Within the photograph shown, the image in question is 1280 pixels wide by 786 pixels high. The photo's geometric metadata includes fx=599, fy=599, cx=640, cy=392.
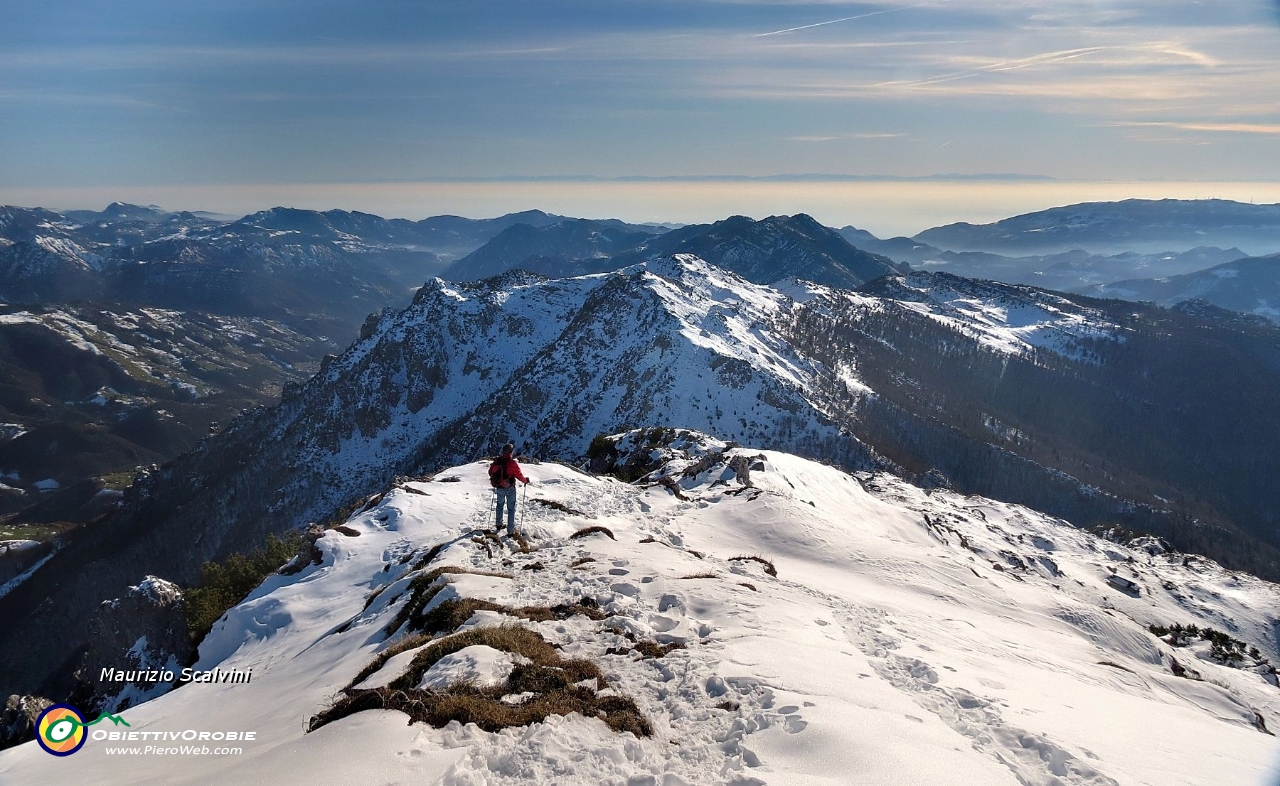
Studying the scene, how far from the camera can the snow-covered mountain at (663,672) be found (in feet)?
39.0

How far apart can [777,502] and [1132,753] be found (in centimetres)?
3241

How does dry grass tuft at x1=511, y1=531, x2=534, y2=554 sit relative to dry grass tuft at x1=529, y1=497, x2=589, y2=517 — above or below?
above

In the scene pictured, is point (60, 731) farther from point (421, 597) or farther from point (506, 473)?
point (506, 473)

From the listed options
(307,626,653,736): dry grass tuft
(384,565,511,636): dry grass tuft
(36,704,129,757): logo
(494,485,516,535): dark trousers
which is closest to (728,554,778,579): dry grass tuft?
(494,485,516,535): dark trousers

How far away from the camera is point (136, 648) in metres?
39.9

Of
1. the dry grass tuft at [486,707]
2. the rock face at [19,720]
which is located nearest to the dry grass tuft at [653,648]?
the dry grass tuft at [486,707]

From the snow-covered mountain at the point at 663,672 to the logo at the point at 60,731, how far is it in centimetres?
42

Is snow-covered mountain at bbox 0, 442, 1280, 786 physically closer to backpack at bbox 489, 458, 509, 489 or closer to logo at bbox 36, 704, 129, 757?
logo at bbox 36, 704, 129, 757

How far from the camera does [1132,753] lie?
14.7 meters

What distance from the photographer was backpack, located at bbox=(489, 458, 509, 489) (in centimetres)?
2872

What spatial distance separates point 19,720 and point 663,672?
113 feet

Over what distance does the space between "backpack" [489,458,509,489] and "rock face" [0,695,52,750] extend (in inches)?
903

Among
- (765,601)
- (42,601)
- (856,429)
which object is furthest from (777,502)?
(42,601)

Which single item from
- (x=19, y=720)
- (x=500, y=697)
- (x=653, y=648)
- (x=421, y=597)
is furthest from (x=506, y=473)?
(x=19, y=720)
